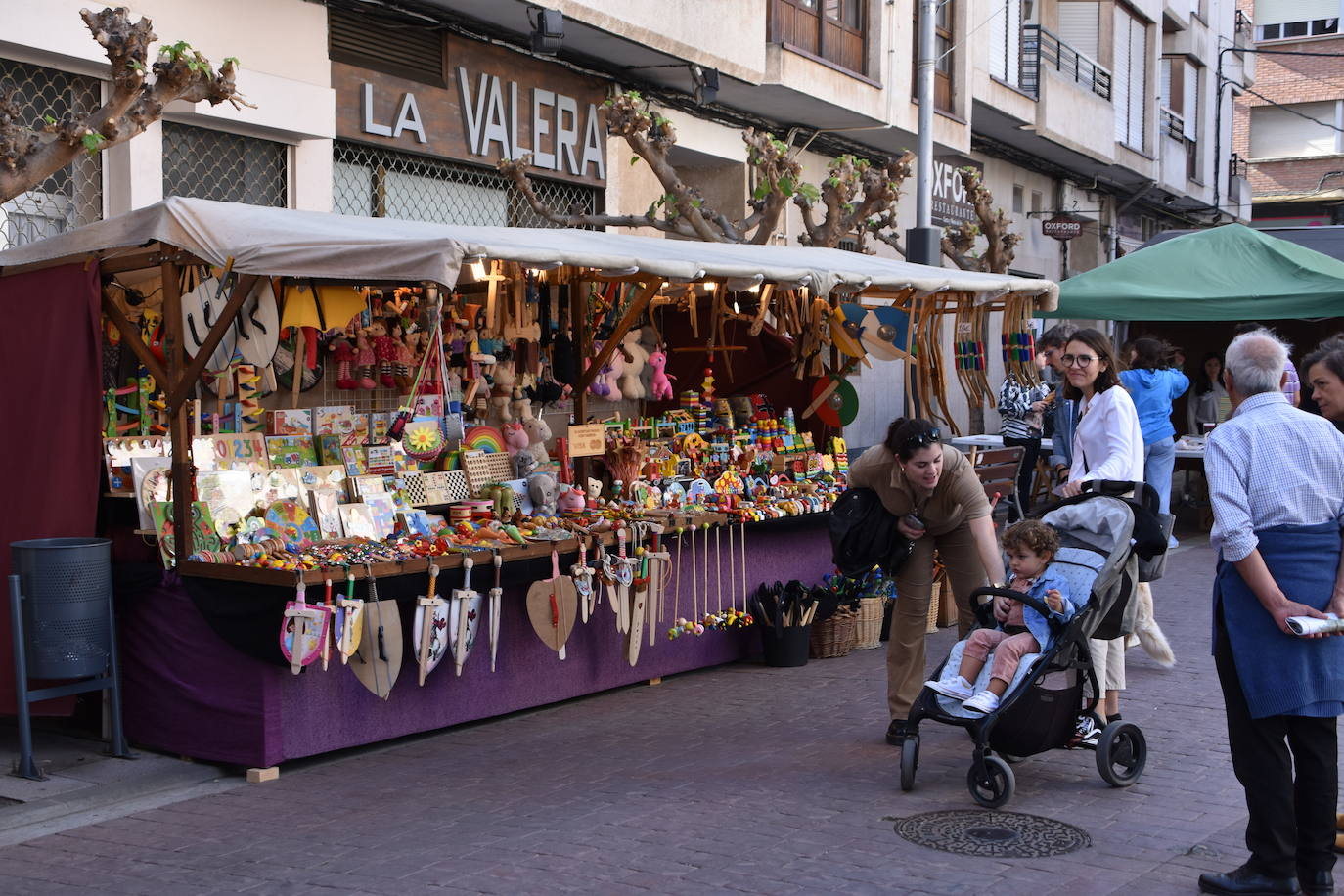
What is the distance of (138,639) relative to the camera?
6.18m

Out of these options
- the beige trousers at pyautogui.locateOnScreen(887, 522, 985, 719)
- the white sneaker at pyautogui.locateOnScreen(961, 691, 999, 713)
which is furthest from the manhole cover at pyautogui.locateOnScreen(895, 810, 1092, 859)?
the beige trousers at pyautogui.locateOnScreen(887, 522, 985, 719)

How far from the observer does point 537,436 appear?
863 cm

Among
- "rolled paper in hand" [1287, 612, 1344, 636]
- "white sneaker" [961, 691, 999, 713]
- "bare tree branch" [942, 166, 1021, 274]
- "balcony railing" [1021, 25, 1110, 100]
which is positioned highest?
"balcony railing" [1021, 25, 1110, 100]

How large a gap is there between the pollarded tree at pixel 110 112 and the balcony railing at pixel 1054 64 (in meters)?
15.8

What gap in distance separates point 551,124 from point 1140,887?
870 centimetres

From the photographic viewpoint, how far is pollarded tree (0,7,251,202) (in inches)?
221

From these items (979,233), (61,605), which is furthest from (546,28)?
(979,233)

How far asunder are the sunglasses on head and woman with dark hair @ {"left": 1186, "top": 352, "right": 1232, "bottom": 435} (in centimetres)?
1181

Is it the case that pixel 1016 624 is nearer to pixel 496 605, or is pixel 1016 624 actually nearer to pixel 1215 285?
pixel 496 605

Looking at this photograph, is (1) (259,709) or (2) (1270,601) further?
(1) (259,709)

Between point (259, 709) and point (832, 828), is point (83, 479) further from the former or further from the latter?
point (832, 828)

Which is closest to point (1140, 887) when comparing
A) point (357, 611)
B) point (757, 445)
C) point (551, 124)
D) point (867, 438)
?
point (357, 611)

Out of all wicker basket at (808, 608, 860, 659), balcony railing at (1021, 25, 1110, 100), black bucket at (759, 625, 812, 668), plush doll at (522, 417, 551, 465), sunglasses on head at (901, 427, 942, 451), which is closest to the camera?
sunglasses on head at (901, 427, 942, 451)

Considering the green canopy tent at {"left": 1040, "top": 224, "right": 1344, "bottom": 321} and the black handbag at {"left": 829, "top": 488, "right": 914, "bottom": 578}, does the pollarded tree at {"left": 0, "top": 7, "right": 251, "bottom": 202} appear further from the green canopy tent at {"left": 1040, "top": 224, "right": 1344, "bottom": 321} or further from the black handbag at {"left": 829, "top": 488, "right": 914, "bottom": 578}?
the green canopy tent at {"left": 1040, "top": 224, "right": 1344, "bottom": 321}
